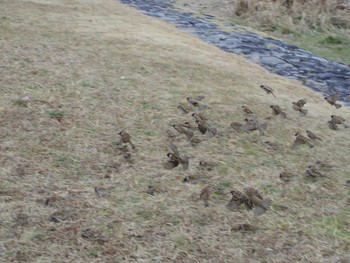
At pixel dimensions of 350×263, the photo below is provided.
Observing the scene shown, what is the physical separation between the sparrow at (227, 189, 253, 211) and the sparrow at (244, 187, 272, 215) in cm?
3

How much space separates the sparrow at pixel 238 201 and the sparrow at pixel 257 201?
3cm

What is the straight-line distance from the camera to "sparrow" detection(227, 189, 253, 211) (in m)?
4.09

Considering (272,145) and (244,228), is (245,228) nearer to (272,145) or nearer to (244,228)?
(244,228)

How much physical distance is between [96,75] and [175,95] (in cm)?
95

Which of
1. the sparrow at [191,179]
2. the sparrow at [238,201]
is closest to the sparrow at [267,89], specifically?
the sparrow at [191,179]

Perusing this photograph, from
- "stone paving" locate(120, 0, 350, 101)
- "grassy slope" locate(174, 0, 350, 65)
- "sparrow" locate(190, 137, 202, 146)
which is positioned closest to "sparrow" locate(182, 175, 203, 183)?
"sparrow" locate(190, 137, 202, 146)

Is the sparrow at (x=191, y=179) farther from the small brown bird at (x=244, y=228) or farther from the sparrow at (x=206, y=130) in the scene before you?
the sparrow at (x=206, y=130)

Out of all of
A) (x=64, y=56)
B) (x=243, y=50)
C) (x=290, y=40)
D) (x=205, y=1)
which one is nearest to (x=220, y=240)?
(x=64, y=56)

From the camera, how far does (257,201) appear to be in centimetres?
414

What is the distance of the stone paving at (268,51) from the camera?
816 cm

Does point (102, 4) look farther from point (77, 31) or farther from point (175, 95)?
point (175, 95)

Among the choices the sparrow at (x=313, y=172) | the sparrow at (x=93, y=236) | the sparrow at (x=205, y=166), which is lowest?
the sparrow at (x=93, y=236)

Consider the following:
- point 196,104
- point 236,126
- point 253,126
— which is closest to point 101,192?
point 236,126

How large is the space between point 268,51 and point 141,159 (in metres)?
5.28
